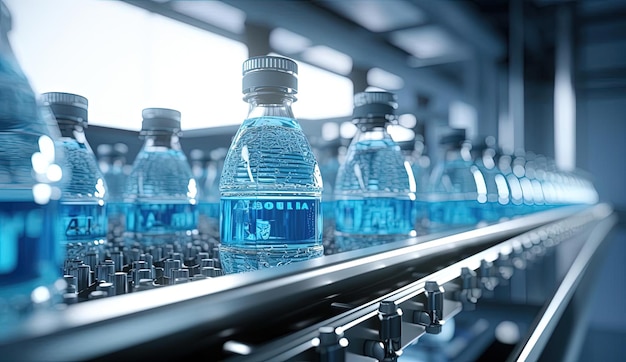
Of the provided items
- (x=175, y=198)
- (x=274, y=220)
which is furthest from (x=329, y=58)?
(x=274, y=220)

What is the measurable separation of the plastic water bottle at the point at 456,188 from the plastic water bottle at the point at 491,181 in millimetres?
45

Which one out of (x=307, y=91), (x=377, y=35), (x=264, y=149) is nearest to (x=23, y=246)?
(x=264, y=149)

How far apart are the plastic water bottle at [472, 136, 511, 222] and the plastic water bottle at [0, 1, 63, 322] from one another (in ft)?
4.06

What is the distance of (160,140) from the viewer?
897 millimetres

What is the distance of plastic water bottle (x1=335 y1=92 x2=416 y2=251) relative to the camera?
0.86 metres

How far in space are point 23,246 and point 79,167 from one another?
0.42 meters

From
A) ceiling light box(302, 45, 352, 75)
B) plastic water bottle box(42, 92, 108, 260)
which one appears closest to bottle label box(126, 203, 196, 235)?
plastic water bottle box(42, 92, 108, 260)

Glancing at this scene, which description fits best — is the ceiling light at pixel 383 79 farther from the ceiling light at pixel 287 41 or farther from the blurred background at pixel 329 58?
the ceiling light at pixel 287 41

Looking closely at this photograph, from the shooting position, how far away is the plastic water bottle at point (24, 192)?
31cm

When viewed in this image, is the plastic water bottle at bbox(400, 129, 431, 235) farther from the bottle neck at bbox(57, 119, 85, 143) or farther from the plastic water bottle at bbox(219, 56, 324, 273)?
the bottle neck at bbox(57, 119, 85, 143)

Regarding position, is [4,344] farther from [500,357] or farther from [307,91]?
[307,91]

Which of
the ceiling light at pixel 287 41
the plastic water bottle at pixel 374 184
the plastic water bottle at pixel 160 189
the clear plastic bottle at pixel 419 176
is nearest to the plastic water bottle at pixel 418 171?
the clear plastic bottle at pixel 419 176

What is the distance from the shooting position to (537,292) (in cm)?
141

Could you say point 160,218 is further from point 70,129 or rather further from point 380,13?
point 380,13
